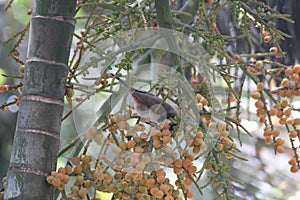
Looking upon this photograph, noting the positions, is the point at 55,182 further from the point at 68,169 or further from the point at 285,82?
the point at 285,82

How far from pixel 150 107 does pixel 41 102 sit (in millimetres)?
206

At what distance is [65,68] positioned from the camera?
121 cm

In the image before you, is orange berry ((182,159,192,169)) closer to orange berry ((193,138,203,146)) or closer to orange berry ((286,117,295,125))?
orange berry ((193,138,203,146))

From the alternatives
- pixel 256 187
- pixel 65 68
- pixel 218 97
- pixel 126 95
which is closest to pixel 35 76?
pixel 65 68

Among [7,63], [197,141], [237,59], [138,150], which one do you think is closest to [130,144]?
[138,150]

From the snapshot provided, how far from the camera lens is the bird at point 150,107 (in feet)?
3.92

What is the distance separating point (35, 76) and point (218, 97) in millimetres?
378

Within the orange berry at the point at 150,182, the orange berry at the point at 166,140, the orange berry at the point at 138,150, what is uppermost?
the orange berry at the point at 166,140

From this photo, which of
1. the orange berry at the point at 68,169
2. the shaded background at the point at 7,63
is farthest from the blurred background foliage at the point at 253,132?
the orange berry at the point at 68,169

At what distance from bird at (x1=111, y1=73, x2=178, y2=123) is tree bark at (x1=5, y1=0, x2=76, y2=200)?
12cm

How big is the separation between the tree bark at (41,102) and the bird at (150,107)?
4.6 inches

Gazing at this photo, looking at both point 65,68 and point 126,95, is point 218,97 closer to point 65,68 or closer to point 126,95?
point 126,95

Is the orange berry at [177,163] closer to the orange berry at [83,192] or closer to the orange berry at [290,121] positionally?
the orange berry at [83,192]

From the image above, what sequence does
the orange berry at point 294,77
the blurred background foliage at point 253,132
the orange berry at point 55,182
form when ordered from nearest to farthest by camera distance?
the orange berry at point 55,182
the orange berry at point 294,77
the blurred background foliage at point 253,132
